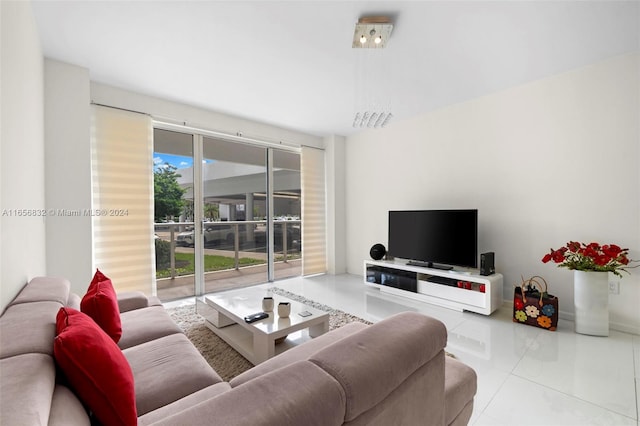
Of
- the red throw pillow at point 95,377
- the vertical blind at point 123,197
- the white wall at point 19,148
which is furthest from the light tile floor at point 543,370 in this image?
the white wall at point 19,148

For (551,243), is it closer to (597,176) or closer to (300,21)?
(597,176)

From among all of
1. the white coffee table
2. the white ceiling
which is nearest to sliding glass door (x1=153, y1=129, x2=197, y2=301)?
the white ceiling

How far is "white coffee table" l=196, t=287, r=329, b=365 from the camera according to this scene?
2008 mm

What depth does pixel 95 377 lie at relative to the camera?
83 cm

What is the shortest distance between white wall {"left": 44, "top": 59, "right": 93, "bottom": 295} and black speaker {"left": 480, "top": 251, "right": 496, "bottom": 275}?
4049 mm

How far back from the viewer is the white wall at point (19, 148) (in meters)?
1.35

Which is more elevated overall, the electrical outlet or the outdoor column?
the outdoor column

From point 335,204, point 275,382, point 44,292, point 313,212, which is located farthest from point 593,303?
point 44,292

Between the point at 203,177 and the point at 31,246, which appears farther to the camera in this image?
the point at 203,177

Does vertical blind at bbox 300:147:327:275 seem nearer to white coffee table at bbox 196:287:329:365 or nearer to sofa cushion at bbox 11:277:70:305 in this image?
white coffee table at bbox 196:287:329:365

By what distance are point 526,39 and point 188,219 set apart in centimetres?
404

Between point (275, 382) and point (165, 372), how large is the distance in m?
0.85

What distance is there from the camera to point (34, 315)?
118 cm

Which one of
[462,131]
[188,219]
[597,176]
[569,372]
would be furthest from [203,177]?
[597,176]
